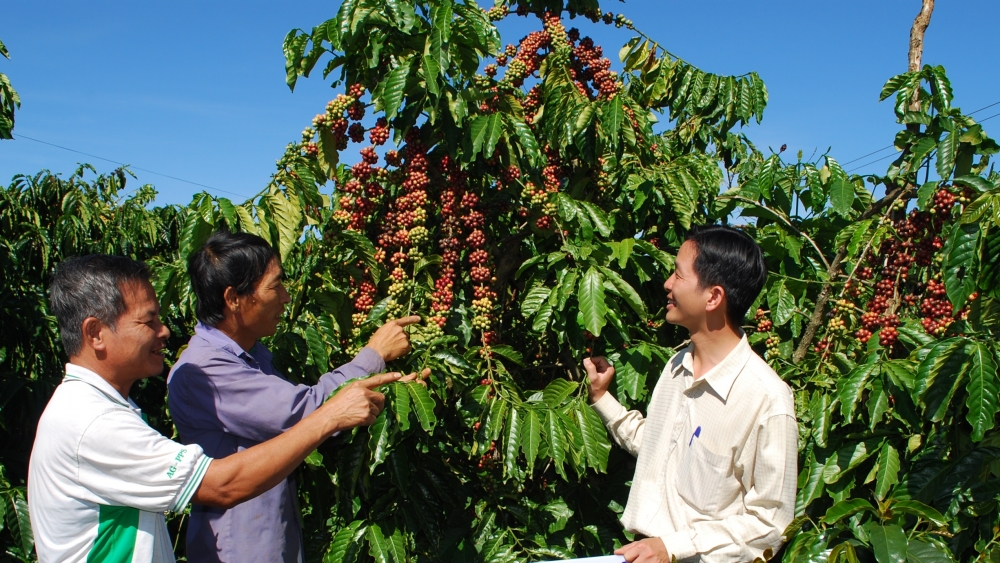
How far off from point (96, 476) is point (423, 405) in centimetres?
72

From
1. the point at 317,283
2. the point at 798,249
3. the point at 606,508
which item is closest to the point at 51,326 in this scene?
the point at 317,283

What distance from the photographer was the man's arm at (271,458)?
149cm

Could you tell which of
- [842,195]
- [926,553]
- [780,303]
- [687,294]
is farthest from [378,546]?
[842,195]

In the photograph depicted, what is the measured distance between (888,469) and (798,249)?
83 centimetres

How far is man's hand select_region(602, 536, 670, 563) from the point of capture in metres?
1.55

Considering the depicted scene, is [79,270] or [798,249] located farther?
[798,249]

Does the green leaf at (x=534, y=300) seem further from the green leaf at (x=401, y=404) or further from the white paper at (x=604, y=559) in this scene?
the white paper at (x=604, y=559)

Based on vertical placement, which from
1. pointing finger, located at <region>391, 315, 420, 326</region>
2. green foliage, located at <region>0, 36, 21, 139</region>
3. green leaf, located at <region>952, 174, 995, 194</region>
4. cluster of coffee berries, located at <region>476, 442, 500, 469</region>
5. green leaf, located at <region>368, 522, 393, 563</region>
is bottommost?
green leaf, located at <region>368, 522, 393, 563</region>

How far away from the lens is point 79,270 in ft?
5.08

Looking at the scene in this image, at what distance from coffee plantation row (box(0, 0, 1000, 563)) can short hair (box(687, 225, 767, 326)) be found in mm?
421

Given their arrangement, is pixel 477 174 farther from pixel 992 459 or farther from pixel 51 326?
pixel 51 326

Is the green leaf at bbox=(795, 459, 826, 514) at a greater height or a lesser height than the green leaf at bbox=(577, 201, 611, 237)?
lesser

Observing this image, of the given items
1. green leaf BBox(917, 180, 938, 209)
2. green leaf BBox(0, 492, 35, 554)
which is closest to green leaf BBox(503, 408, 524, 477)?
green leaf BBox(917, 180, 938, 209)

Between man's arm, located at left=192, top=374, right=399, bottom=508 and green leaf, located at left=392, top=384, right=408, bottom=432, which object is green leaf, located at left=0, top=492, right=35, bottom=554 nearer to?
man's arm, located at left=192, top=374, right=399, bottom=508
